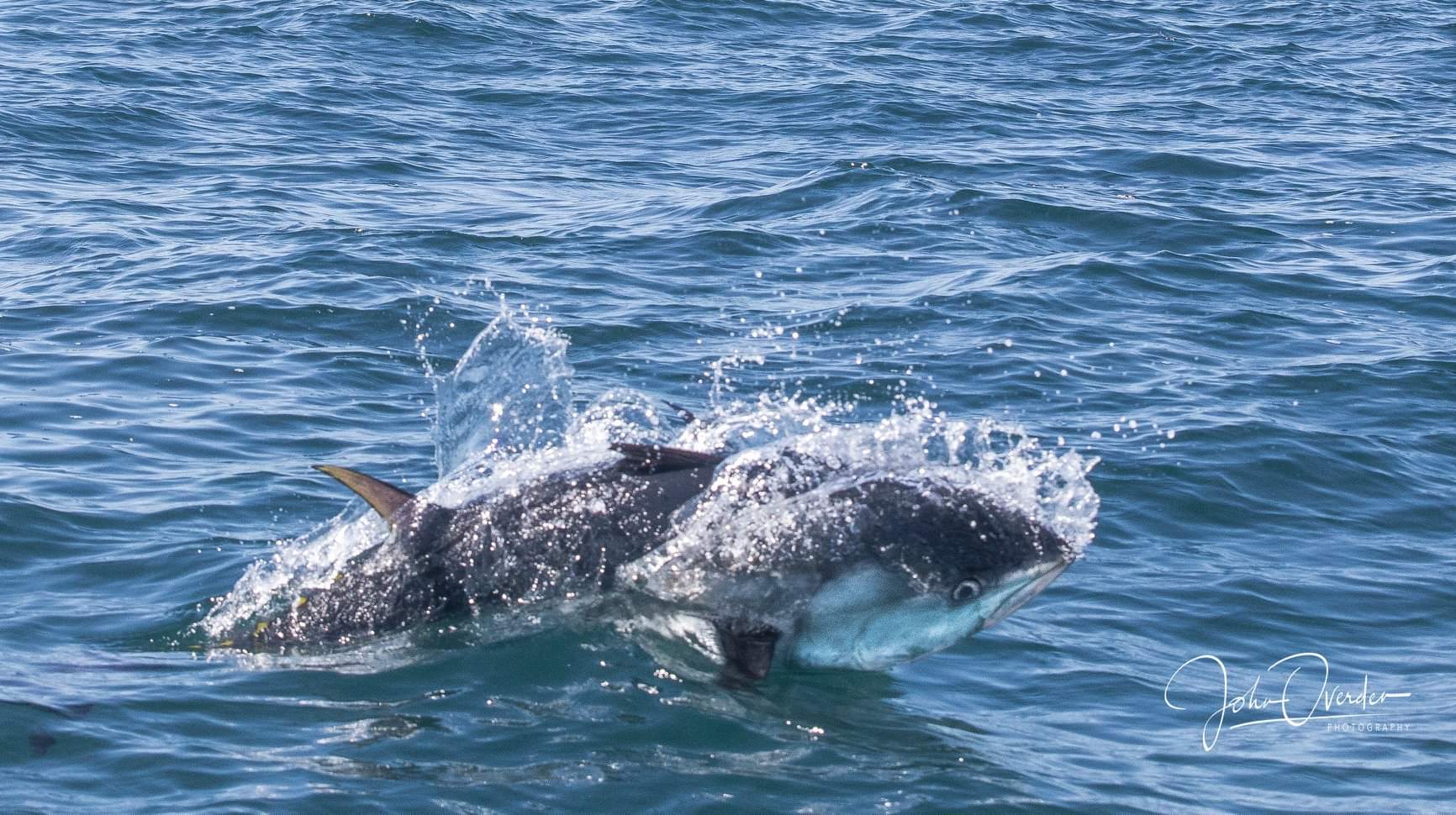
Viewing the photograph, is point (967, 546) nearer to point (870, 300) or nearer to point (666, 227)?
point (870, 300)

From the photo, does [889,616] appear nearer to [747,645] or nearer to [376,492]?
[747,645]

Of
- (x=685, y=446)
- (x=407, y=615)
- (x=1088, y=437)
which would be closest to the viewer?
(x=407, y=615)

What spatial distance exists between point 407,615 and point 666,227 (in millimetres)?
9915

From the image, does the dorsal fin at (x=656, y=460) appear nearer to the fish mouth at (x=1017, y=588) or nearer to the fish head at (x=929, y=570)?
the fish head at (x=929, y=570)

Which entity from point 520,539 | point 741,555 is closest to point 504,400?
point 520,539

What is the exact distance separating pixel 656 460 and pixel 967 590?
1.57 meters

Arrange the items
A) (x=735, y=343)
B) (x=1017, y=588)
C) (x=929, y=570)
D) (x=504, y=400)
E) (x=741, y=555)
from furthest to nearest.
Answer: (x=735, y=343) → (x=504, y=400) → (x=741, y=555) → (x=1017, y=588) → (x=929, y=570)

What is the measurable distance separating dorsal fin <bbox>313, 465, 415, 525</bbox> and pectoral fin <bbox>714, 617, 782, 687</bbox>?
161 cm

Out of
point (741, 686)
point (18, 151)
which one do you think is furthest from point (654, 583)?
point (18, 151)

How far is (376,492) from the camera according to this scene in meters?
8.16

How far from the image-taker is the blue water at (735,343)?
25.8 ft

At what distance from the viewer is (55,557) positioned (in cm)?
1005

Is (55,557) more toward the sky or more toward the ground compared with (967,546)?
more toward the ground

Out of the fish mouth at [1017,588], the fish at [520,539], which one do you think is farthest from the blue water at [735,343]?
the fish mouth at [1017,588]
